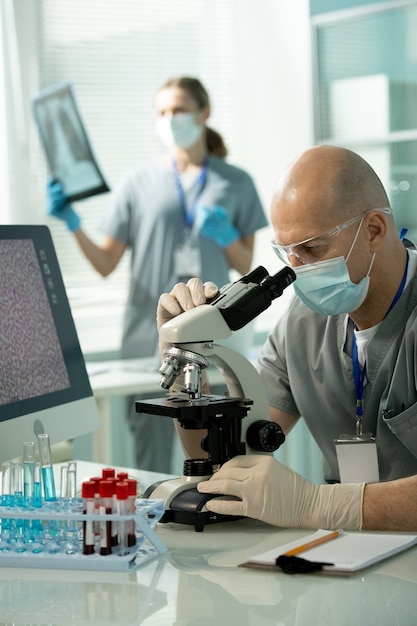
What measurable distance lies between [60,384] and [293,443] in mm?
2479

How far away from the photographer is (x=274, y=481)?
4.83 feet

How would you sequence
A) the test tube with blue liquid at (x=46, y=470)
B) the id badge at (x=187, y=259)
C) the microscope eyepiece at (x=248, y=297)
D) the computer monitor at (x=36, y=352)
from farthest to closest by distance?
the id badge at (x=187, y=259)
the computer monitor at (x=36, y=352)
the microscope eyepiece at (x=248, y=297)
the test tube with blue liquid at (x=46, y=470)

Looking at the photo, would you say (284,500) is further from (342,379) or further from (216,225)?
(216,225)

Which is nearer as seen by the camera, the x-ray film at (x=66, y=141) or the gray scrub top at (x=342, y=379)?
the gray scrub top at (x=342, y=379)

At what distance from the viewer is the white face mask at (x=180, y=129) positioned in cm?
377

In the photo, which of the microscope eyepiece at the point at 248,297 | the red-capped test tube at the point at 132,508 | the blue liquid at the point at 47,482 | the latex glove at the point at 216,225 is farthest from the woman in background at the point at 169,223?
the red-capped test tube at the point at 132,508

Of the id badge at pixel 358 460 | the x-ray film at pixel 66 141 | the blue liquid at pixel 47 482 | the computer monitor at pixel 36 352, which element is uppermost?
the x-ray film at pixel 66 141

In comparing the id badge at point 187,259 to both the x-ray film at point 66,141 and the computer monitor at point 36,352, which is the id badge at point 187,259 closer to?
the x-ray film at point 66,141

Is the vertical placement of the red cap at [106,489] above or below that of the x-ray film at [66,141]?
below

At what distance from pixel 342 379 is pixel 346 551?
615 mm

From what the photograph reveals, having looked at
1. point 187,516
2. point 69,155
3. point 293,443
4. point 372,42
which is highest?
point 372,42

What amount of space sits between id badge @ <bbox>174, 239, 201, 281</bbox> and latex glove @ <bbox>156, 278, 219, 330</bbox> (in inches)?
75.7

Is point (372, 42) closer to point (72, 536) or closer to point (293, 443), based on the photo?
point (293, 443)

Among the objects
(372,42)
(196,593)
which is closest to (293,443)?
(372,42)
